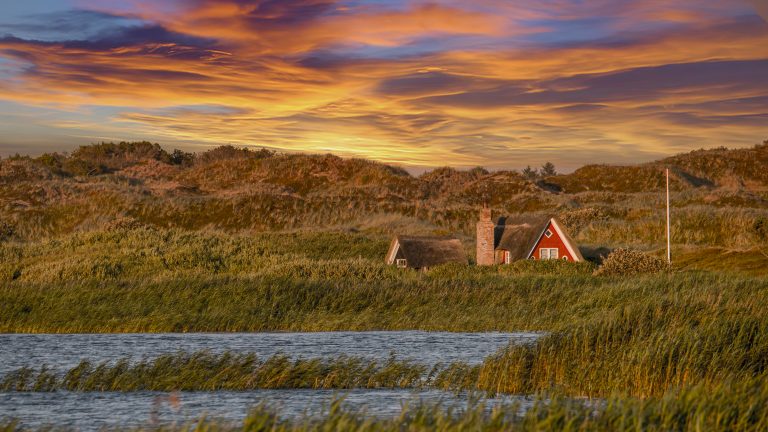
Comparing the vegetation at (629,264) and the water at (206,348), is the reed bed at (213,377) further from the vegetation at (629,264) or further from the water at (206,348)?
the vegetation at (629,264)

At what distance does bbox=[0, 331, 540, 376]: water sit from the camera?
2961 centimetres

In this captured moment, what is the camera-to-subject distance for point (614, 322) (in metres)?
24.4

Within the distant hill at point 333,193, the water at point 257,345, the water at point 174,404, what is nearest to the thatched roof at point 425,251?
the distant hill at point 333,193

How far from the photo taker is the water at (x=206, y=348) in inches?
770

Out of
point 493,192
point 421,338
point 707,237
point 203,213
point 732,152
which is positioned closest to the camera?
point 421,338

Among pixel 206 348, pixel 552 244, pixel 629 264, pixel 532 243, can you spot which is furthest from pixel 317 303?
pixel 552 244

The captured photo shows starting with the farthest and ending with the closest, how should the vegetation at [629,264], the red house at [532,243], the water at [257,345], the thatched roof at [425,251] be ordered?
the red house at [532,243] < the thatched roof at [425,251] < the vegetation at [629,264] < the water at [257,345]

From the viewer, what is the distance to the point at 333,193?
11662 centimetres

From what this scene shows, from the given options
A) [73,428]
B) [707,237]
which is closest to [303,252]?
[707,237]

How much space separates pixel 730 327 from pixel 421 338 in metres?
14.7

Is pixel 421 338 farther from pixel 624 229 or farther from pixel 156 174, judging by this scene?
pixel 156 174

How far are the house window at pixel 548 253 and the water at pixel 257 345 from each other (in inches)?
890

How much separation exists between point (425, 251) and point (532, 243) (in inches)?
270

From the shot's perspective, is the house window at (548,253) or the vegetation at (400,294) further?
the house window at (548,253)
